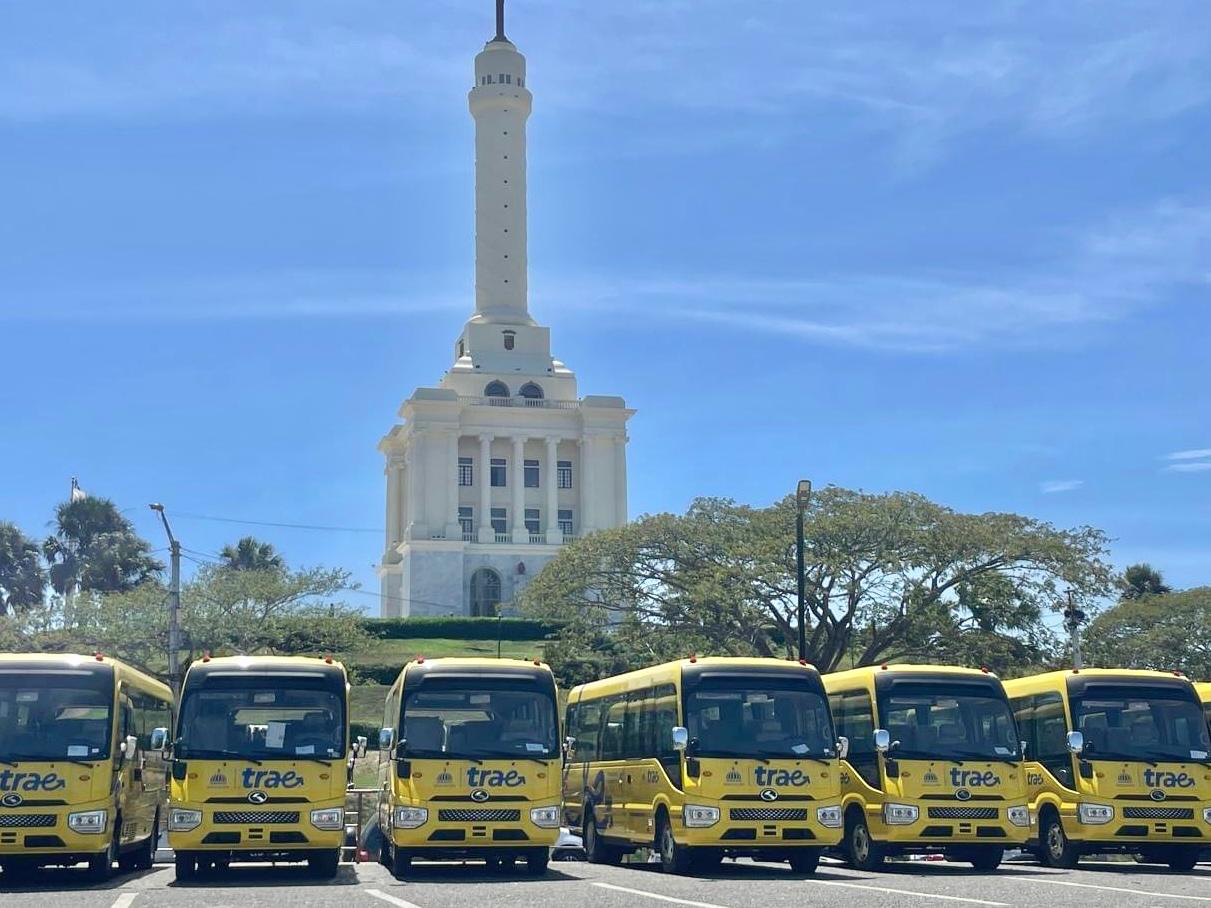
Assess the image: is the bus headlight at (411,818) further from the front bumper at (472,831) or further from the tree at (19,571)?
the tree at (19,571)

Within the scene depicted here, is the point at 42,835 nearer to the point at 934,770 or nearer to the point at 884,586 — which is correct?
the point at 934,770

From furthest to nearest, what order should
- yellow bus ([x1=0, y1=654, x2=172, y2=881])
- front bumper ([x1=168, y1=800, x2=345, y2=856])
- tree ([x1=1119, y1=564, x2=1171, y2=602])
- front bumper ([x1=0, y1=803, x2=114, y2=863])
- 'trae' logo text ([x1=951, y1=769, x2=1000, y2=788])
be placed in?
tree ([x1=1119, y1=564, x2=1171, y2=602]) < 'trae' logo text ([x1=951, y1=769, x2=1000, y2=788]) < front bumper ([x1=168, y1=800, x2=345, y2=856]) < yellow bus ([x1=0, y1=654, x2=172, y2=881]) < front bumper ([x1=0, y1=803, x2=114, y2=863])

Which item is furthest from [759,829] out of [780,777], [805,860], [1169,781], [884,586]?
[884,586]

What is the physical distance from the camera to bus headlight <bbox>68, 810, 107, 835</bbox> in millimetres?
21609

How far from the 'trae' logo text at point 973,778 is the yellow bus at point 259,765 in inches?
334

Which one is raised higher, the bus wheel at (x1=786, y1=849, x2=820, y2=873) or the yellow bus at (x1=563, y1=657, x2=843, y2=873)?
the yellow bus at (x1=563, y1=657, x2=843, y2=873)

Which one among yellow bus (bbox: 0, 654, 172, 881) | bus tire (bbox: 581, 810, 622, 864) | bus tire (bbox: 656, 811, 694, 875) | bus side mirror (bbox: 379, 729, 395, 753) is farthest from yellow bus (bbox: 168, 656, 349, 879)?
bus tire (bbox: 581, 810, 622, 864)

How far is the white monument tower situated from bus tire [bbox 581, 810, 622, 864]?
66.8m

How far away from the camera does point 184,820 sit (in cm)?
2230

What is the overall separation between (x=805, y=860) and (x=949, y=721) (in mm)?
3027

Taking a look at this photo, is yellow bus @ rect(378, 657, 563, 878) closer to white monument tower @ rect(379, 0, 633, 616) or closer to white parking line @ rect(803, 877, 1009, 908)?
white parking line @ rect(803, 877, 1009, 908)

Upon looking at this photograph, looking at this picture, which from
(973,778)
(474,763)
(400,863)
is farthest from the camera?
(973,778)

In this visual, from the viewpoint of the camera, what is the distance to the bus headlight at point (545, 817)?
23.0 meters

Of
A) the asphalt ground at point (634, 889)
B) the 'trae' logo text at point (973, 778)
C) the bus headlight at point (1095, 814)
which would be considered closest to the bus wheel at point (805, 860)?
the asphalt ground at point (634, 889)
